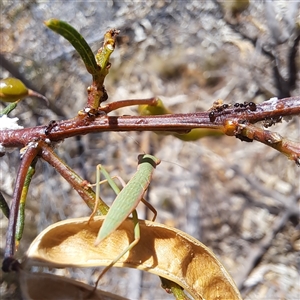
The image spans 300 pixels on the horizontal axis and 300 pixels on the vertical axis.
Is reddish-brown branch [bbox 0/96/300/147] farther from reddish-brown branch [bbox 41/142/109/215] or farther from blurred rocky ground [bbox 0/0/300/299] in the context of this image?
blurred rocky ground [bbox 0/0/300/299]

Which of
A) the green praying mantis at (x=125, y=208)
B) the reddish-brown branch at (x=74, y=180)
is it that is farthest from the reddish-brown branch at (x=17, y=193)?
the green praying mantis at (x=125, y=208)

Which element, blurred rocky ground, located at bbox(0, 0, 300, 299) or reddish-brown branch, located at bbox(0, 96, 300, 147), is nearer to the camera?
reddish-brown branch, located at bbox(0, 96, 300, 147)

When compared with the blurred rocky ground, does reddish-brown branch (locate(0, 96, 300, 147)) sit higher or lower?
lower

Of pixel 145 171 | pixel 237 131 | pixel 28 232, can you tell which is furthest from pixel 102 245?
pixel 28 232

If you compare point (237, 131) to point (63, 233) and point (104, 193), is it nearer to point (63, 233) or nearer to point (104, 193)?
point (63, 233)

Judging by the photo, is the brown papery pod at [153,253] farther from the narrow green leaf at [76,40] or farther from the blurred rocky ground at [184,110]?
the blurred rocky ground at [184,110]

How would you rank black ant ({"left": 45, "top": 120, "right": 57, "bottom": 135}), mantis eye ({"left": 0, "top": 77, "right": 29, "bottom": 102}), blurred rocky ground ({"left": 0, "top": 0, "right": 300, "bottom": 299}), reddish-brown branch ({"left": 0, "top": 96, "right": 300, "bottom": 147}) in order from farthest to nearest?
1. blurred rocky ground ({"left": 0, "top": 0, "right": 300, "bottom": 299})
2. mantis eye ({"left": 0, "top": 77, "right": 29, "bottom": 102})
3. black ant ({"left": 45, "top": 120, "right": 57, "bottom": 135})
4. reddish-brown branch ({"left": 0, "top": 96, "right": 300, "bottom": 147})

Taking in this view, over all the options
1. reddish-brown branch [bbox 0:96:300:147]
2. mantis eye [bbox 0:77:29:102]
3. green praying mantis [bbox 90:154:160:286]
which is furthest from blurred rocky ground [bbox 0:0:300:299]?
green praying mantis [bbox 90:154:160:286]
